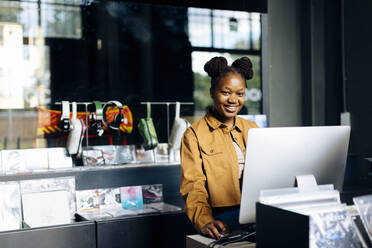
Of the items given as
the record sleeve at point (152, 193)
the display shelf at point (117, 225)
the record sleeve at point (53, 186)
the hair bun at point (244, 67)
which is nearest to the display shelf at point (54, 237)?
the display shelf at point (117, 225)

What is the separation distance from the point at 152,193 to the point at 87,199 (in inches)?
18.6

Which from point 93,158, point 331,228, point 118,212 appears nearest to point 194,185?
point 331,228

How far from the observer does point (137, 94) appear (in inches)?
163

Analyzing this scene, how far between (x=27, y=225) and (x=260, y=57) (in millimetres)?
2484

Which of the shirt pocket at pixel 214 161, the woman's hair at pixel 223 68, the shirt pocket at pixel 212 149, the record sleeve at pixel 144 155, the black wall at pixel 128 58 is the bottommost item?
the record sleeve at pixel 144 155

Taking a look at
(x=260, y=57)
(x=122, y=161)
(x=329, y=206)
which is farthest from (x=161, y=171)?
(x=329, y=206)

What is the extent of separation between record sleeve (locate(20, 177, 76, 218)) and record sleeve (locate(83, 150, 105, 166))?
0.24m

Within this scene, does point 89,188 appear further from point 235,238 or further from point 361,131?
point 361,131

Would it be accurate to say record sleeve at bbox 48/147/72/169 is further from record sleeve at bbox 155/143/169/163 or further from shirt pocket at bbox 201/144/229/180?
shirt pocket at bbox 201/144/229/180

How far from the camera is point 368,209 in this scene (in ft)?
4.00

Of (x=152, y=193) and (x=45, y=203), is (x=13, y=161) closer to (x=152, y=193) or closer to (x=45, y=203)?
(x=45, y=203)

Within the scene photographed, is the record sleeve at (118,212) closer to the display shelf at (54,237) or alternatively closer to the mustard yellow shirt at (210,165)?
the display shelf at (54,237)

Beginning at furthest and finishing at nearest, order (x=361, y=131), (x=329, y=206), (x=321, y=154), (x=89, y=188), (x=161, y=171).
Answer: (x=361, y=131) → (x=161, y=171) → (x=89, y=188) → (x=321, y=154) → (x=329, y=206)

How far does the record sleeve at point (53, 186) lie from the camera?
2.83 meters
